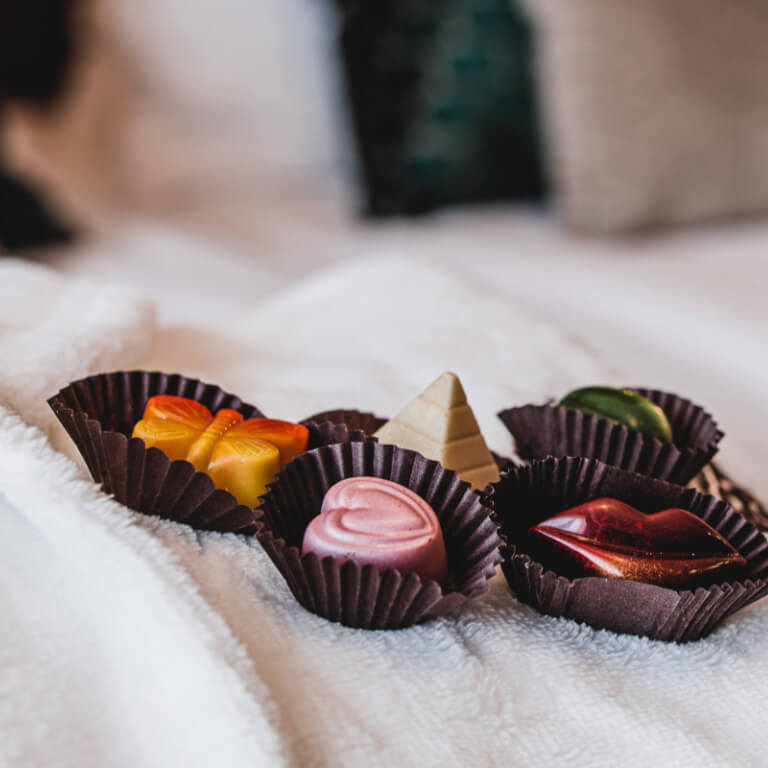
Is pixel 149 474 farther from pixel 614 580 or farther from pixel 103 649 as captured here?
pixel 614 580

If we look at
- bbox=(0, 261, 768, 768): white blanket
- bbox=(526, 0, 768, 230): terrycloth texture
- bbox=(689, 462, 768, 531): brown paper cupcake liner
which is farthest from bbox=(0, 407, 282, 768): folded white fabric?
bbox=(526, 0, 768, 230): terrycloth texture

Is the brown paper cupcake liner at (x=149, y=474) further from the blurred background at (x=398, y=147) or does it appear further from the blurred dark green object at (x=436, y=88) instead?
the blurred dark green object at (x=436, y=88)

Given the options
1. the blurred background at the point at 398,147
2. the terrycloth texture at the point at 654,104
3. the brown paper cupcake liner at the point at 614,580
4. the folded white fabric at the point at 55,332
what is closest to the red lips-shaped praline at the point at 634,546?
the brown paper cupcake liner at the point at 614,580

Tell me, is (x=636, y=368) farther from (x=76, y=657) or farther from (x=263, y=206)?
(x=263, y=206)

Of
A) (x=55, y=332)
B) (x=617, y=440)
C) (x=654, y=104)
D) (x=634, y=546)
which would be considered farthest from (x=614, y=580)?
(x=654, y=104)

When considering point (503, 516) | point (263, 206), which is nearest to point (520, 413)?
point (503, 516)

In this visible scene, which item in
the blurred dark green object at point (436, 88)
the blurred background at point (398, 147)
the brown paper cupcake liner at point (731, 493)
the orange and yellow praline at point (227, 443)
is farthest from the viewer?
the blurred dark green object at point (436, 88)
